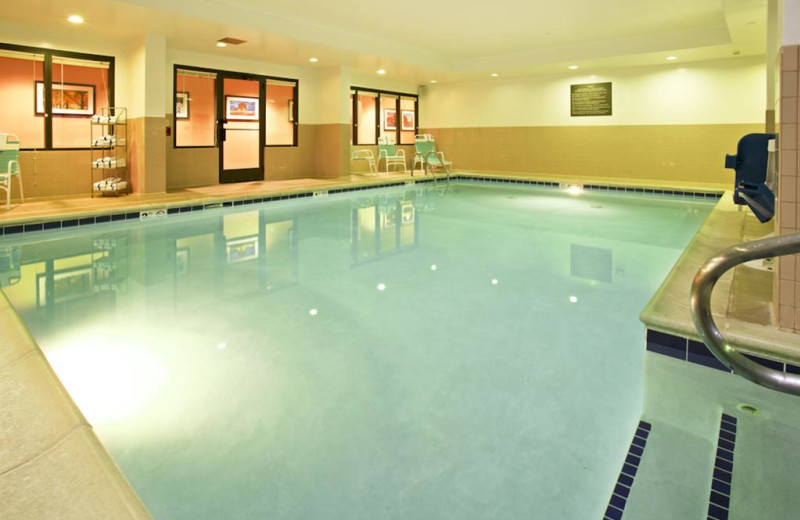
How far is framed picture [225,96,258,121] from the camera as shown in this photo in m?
9.60

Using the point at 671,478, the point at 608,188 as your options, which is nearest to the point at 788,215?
the point at 671,478

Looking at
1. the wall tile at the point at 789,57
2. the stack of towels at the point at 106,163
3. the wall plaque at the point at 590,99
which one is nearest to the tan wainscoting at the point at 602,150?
the wall plaque at the point at 590,99

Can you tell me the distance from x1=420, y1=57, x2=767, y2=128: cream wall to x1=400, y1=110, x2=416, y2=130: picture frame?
551 mm

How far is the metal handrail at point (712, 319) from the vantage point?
3.55ft

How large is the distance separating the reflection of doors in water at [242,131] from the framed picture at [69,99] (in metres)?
2.03

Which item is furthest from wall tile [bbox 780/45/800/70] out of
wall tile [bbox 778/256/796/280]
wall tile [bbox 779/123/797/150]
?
wall tile [bbox 778/256/796/280]

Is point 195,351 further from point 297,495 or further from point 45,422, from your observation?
point 297,495

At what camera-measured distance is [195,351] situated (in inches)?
103

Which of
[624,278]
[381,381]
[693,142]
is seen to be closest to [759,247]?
[381,381]

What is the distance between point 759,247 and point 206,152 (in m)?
9.23

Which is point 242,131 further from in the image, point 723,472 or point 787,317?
point 723,472

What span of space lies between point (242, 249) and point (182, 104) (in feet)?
16.5

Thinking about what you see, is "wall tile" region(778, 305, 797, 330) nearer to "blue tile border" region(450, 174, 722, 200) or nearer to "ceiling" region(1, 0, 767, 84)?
"ceiling" region(1, 0, 767, 84)

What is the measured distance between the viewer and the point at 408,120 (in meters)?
13.7
